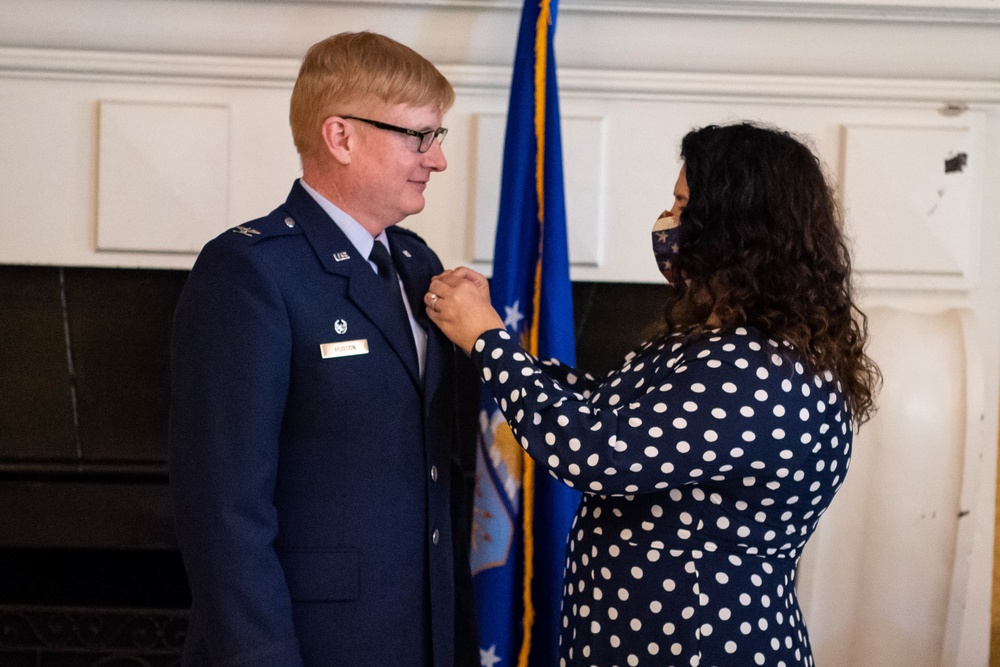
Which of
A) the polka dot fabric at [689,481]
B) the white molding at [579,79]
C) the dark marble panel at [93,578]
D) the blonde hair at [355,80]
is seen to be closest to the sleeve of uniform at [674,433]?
the polka dot fabric at [689,481]

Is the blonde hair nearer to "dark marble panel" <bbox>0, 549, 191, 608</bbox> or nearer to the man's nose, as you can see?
the man's nose

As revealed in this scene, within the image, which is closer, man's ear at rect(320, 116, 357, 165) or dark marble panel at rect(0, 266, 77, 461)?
man's ear at rect(320, 116, 357, 165)

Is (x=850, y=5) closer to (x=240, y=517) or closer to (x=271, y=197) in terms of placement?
(x=271, y=197)

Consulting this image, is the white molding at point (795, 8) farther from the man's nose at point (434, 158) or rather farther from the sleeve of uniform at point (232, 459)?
the sleeve of uniform at point (232, 459)

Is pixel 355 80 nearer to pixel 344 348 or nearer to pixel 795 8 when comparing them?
pixel 344 348

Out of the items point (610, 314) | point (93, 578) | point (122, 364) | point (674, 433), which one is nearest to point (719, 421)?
point (674, 433)

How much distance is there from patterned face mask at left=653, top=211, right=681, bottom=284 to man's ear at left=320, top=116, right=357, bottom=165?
1.58ft

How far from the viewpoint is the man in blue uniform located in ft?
3.93

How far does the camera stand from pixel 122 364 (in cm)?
222

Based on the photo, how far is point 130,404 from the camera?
222 cm

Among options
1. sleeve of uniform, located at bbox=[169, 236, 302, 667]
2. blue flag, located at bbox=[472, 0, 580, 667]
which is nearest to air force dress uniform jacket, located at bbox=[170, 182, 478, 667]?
sleeve of uniform, located at bbox=[169, 236, 302, 667]

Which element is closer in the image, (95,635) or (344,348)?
(344,348)

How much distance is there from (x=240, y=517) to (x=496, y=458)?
856mm

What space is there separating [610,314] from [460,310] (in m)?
0.87
